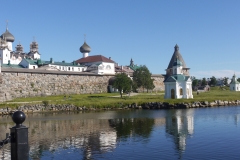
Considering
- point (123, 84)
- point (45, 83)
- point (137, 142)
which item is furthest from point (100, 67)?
point (137, 142)

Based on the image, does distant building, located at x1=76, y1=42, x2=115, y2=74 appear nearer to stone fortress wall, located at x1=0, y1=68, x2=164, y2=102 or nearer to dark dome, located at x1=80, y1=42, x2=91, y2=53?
dark dome, located at x1=80, y1=42, x2=91, y2=53

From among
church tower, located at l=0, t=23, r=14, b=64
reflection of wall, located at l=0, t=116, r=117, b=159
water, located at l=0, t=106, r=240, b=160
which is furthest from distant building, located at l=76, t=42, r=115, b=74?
water, located at l=0, t=106, r=240, b=160

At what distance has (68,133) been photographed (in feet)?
53.6

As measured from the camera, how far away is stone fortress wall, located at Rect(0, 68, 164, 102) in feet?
123

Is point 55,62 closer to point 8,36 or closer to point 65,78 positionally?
point 8,36

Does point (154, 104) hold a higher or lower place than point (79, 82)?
lower

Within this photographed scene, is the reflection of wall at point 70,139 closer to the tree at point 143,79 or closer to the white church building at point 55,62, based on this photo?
the tree at point 143,79

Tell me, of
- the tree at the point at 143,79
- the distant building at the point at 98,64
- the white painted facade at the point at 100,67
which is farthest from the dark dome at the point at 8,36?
the tree at the point at 143,79

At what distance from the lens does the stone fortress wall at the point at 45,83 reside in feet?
123

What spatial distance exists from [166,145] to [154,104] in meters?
19.5

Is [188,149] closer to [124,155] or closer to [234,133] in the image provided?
[124,155]

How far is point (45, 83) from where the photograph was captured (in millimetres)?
41469

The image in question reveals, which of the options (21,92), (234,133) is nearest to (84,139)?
(234,133)

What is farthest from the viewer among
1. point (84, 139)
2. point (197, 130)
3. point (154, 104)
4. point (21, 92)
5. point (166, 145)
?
point (21, 92)
